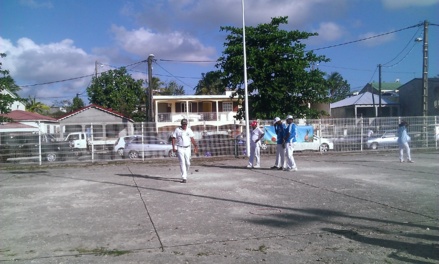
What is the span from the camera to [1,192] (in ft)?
30.1

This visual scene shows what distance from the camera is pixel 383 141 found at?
20.3 meters

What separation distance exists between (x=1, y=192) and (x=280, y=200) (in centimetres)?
698

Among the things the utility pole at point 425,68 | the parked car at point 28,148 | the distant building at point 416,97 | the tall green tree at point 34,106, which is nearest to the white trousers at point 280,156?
the parked car at point 28,148

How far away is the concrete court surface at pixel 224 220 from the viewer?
15.1 ft

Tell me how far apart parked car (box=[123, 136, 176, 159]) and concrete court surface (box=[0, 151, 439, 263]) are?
661 cm

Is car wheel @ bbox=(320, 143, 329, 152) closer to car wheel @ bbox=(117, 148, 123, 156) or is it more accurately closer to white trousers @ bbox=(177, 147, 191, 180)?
car wheel @ bbox=(117, 148, 123, 156)

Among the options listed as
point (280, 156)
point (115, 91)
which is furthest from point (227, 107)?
point (280, 156)

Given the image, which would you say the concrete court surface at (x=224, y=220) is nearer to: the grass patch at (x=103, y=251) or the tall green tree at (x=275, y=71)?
the grass patch at (x=103, y=251)

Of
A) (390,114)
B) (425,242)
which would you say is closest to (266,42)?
(425,242)

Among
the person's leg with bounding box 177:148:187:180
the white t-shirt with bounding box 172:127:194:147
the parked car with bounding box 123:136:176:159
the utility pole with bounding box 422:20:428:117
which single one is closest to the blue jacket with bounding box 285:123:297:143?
the white t-shirt with bounding box 172:127:194:147

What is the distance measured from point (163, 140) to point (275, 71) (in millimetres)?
7541

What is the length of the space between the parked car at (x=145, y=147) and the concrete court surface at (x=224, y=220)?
6.61m

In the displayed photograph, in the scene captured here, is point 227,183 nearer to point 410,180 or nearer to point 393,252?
point 410,180

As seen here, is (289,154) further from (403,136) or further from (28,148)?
(28,148)
